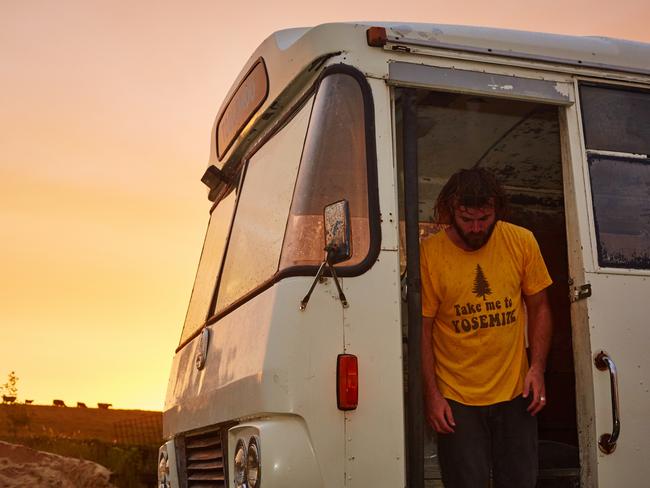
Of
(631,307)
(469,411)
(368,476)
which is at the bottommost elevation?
(368,476)

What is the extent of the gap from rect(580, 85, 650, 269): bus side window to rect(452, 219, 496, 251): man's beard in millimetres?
540

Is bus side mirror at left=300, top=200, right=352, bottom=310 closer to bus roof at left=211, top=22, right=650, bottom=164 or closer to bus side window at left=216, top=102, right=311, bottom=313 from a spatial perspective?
bus side window at left=216, top=102, right=311, bottom=313

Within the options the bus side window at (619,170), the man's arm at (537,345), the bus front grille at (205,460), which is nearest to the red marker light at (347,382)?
the bus front grille at (205,460)

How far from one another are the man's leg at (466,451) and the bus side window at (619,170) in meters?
1.00

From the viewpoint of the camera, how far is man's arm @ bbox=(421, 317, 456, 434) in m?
4.29

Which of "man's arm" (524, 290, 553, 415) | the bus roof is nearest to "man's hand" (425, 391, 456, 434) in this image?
"man's arm" (524, 290, 553, 415)

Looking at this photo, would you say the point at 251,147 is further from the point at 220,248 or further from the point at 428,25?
the point at 428,25

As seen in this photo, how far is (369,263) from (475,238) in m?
0.79

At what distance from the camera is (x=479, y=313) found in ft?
14.6

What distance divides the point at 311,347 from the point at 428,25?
1750 mm

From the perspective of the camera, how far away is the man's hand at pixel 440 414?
4289 mm

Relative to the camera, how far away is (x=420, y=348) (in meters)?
4.05

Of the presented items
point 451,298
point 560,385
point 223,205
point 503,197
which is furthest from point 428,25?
point 560,385

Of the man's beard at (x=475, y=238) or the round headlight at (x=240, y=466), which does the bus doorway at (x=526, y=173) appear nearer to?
the man's beard at (x=475, y=238)
